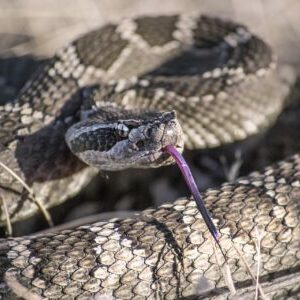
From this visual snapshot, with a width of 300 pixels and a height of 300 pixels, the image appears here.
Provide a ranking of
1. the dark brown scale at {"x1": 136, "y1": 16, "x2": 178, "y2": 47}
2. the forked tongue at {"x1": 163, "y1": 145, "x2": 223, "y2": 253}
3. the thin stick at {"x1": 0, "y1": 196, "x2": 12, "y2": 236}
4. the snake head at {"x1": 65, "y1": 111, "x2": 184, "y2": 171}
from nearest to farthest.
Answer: the forked tongue at {"x1": 163, "y1": 145, "x2": 223, "y2": 253} → the snake head at {"x1": 65, "y1": 111, "x2": 184, "y2": 171} → the thin stick at {"x1": 0, "y1": 196, "x2": 12, "y2": 236} → the dark brown scale at {"x1": 136, "y1": 16, "x2": 178, "y2": 47}

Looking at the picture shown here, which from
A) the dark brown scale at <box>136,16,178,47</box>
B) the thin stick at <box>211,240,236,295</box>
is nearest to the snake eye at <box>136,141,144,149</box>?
the thin stick at <box>211,240,236,295</box>

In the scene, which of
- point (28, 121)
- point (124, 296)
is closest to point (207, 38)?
point (28, 121)

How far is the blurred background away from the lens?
23.1ft

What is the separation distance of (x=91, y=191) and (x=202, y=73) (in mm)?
1730

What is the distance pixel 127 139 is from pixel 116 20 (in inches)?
134

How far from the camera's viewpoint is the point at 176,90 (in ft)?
21.8

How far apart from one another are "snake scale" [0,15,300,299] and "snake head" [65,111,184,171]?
11mm

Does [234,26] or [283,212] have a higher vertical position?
[234,26]

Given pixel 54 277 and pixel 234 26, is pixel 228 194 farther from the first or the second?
pixel 234 26

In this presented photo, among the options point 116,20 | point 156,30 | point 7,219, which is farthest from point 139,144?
point 116,20

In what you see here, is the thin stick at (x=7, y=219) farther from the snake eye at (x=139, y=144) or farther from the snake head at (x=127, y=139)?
the snake eye at (x=139, y=144)

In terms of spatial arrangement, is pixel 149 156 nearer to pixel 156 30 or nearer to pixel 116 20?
pixel 156 30

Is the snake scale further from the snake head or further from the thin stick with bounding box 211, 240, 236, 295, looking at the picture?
the thin stick with bounding box 211, 240, 236, 295

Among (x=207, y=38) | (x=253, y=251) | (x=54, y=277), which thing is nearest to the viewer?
(x=54, y=277)
